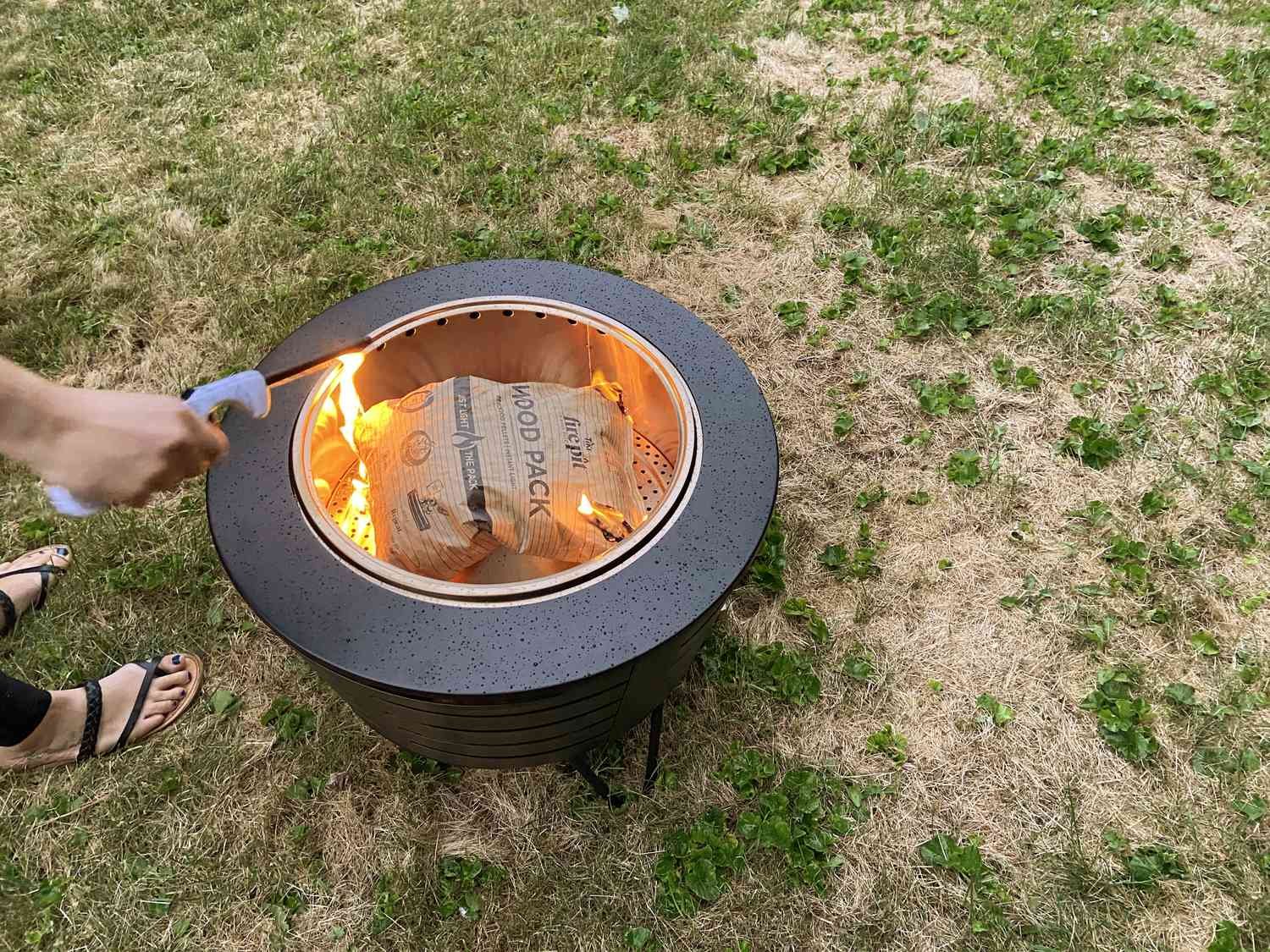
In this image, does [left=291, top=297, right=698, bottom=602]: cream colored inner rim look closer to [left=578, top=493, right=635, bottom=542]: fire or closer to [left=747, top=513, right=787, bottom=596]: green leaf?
[left=578, top=493, right=635, bottom=542]: fire

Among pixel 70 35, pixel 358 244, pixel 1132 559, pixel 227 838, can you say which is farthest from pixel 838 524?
pixel 70 35

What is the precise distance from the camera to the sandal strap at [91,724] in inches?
81.8

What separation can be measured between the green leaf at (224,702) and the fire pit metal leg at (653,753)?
3.75 ft

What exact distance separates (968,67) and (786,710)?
11.5ft

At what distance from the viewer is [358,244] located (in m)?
3.28

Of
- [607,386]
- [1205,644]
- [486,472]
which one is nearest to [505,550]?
[486,472]

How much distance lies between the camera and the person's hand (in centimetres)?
118

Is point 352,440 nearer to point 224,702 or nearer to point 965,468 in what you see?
point 224,702

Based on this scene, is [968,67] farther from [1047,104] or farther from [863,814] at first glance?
[863,814]

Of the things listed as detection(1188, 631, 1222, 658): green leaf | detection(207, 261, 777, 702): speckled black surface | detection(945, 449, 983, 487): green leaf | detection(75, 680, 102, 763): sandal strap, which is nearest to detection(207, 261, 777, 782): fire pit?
detection(207, 261, 777, 702): speckled black surface

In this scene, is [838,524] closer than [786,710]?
No

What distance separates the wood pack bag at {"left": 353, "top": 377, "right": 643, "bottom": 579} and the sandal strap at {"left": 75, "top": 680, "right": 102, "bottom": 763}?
3.41 ft

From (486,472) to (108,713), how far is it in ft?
4.35

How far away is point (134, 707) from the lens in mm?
2137
